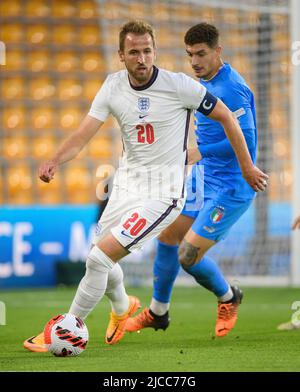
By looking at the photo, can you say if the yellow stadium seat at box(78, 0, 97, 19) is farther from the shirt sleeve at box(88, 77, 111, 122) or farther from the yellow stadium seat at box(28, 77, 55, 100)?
the shirt sleeve at box(88, 77, 111, 122)

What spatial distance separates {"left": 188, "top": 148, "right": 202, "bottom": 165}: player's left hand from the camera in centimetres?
658

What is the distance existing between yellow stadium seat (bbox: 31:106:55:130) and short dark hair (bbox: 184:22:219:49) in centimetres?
1129

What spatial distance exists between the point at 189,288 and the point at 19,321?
15.6 feet

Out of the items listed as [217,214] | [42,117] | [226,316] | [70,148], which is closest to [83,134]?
[70,148]

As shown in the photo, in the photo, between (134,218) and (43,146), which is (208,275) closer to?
(134,218)

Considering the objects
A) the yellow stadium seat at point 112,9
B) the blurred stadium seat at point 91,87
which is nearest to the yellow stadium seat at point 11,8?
the blurred stadium seat at point 91,87

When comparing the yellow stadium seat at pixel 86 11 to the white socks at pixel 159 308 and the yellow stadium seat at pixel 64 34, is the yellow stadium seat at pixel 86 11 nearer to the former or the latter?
the yellow stadium seat at pixel 64 34

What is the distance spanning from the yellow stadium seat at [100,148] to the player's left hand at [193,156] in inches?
418

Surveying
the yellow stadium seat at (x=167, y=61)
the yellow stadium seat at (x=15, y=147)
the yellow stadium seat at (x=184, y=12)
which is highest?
the yellow stadium seat at (x=184, y=12)

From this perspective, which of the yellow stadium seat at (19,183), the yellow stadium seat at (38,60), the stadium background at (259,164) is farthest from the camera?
the yellow stadium seat at (38,60)

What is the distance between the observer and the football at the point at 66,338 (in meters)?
5.41

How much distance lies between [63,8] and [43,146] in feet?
8.77

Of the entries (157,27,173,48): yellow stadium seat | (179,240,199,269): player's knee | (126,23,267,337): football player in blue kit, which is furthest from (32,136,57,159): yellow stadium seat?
(179,240,199,269): player's knee

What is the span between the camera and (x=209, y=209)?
6.66 m
